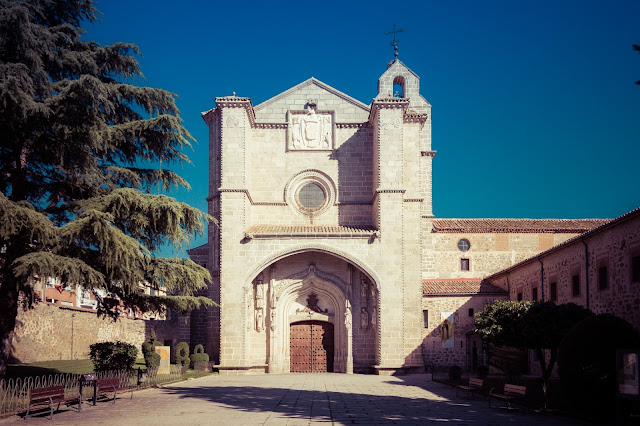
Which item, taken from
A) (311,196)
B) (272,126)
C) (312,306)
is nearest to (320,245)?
(311,196)

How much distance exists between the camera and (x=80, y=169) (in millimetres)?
15133

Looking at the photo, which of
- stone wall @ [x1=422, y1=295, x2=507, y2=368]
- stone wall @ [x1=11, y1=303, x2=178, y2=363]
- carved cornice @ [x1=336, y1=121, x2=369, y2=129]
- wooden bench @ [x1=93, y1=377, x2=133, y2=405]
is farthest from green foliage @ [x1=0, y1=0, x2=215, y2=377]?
stone wall @ [x1=422, y1=295, x2=507, y2=368]

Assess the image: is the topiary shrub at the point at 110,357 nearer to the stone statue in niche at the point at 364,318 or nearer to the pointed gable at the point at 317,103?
the stone statue in niche at the point at 364,318

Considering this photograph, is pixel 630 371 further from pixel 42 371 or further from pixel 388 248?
pixel 42 371

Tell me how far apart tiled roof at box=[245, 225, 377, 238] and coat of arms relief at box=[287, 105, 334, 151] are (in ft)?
12.0

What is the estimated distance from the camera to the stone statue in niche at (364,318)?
83.9 feet

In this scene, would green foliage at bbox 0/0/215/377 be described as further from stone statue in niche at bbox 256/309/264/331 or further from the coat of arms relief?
the coat of arms relief

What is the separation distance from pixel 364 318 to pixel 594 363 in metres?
14.1

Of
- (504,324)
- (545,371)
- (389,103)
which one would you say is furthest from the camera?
(389,103)

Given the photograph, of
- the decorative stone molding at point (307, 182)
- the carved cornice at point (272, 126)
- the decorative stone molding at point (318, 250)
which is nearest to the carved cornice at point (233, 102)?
the carved cornice at point (272, 126)

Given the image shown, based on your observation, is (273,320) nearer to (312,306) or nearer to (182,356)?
(312,306)

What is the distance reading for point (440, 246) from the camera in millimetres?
33188

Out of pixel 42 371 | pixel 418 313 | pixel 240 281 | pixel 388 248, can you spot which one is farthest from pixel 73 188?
pixel 418 313

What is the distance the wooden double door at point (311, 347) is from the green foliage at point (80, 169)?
940 cm
